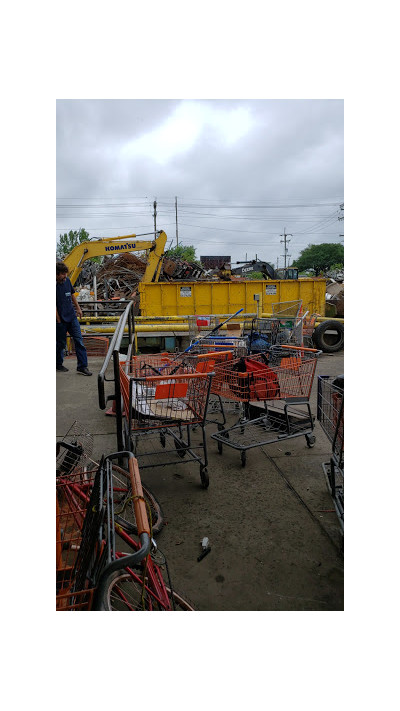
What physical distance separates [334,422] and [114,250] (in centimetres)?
1124

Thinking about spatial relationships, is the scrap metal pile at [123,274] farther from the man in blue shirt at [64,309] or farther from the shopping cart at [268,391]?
the shopping cart at [268,391]

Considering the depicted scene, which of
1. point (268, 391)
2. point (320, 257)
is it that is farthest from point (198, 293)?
point (320, 257)

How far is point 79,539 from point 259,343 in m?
6.57

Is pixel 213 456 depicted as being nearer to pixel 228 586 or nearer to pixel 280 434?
pixel 280 434

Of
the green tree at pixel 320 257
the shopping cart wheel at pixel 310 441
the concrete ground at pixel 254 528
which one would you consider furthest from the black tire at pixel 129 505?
the green tree at pixel 320 257

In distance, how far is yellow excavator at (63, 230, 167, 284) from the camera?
12305 millimetres

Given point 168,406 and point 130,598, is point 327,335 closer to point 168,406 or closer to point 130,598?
point 168,406

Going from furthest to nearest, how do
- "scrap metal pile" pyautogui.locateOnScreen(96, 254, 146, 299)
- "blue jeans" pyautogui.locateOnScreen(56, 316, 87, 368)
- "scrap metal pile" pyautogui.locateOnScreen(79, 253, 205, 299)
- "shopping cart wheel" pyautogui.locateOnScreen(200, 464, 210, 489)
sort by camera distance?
"scrap metal pile" pyautogui.locateOnScreen(96, 254, 146, 299) < "scrap metal pile" pyautogui.locateOnScreen(79, 253, 205, 299) < "blue jeans" pyautogui.locateOnScreen(56, 316, 87, 368) < "shopping cart wheel" pyautogui.locateOnScreen(200, 464, 210, 489)

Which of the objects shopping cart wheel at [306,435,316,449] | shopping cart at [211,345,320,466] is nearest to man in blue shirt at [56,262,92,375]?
shopping cart at [211,345,320,466]

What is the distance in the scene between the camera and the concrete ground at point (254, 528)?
2.34 m

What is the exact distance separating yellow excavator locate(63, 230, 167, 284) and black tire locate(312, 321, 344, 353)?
585cm

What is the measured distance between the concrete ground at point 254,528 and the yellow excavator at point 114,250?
8.90 meters

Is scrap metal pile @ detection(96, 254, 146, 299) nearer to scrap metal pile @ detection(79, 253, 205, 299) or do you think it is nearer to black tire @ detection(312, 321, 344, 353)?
scrap metal pile @ detection(79, 253, 205, 299)

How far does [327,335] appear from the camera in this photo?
1101 centimetres
